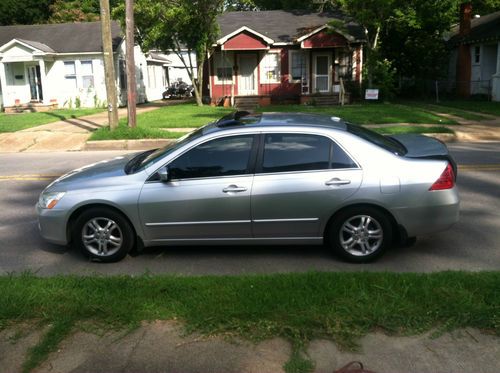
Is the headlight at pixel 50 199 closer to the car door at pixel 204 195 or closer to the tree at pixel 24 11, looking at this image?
the car door at pixel 204 195

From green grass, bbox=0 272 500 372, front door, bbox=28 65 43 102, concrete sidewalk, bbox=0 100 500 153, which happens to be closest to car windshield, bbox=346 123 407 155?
green grass, bbox=0 272 500 372

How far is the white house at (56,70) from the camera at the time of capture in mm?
28594

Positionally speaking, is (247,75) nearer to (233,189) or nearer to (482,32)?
(482,32)

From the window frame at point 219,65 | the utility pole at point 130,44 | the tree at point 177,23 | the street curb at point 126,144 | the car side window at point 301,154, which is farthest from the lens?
the window frame at point 219,65

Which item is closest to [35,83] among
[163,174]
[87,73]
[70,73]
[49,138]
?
[70,73]

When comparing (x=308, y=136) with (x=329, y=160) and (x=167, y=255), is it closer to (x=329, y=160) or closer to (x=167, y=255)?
(x=329, y=160)

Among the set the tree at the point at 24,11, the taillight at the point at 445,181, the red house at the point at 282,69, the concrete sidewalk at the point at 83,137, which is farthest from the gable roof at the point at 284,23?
the taillight at the point at 445,181

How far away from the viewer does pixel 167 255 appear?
5.71m

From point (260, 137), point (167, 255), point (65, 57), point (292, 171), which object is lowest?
point (167, 255)

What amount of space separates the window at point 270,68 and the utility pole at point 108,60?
14.4m

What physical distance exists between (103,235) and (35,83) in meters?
27.8

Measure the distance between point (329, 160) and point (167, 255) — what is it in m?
2.02

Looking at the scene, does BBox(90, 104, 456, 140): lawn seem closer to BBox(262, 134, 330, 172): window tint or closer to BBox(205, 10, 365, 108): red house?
BBox(205, 10, 365, 108): red house

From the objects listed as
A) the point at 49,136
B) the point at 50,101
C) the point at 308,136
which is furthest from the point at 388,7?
the point at 308,136
